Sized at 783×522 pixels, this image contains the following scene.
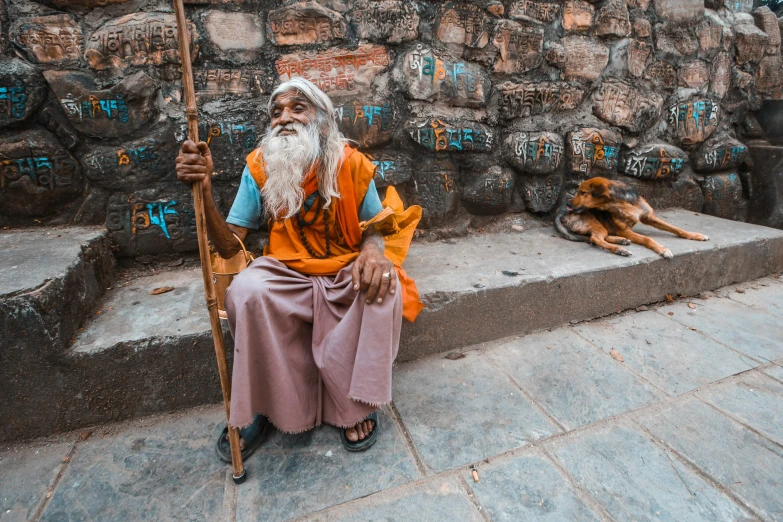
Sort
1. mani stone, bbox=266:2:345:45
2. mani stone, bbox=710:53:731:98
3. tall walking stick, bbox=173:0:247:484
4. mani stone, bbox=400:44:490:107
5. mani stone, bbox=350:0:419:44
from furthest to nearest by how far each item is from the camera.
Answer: mani stone, bbox=710:53:731:98
mani stone, bbox=400:44:490:107
mani stone, bbox=350:0:419:44
mani stone, bbox=266:2:345:45
tall walking stick, bbox=173:0:247:484

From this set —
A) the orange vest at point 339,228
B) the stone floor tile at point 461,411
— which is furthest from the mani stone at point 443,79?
the stone floor tile at point 461,411

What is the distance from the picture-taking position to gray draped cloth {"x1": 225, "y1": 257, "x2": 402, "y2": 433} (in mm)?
1431

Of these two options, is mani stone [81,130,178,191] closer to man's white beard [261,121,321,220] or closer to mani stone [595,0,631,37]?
man's white beard [261,121,321,220]

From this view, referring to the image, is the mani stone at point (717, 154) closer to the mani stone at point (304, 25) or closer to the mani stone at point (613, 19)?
the mani stone at point (613, 19)

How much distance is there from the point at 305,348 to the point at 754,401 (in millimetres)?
2016

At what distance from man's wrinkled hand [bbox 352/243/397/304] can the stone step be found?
59cm

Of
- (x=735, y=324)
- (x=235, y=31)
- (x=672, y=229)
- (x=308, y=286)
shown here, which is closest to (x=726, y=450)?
(x=735, y=324)

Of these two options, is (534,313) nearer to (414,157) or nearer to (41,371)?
(414,157)

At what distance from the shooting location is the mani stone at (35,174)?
2.06m

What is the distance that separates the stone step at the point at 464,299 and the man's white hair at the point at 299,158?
65cm

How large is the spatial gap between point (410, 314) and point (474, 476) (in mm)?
680

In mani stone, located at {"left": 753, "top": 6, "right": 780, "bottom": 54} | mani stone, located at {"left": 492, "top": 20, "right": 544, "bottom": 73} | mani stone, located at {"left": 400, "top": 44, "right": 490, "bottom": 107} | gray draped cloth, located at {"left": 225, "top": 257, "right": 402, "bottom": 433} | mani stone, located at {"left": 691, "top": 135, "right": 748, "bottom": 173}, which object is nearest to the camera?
gray draped cloth, located at {"left": 225, "top": 257, "right": 402, "bottom": 433}

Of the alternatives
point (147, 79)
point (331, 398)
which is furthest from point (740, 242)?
point (147, 79)

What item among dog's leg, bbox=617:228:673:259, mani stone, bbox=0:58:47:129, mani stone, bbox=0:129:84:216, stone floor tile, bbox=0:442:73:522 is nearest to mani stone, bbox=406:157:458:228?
dog's leg, bbox=617:228:673:259
